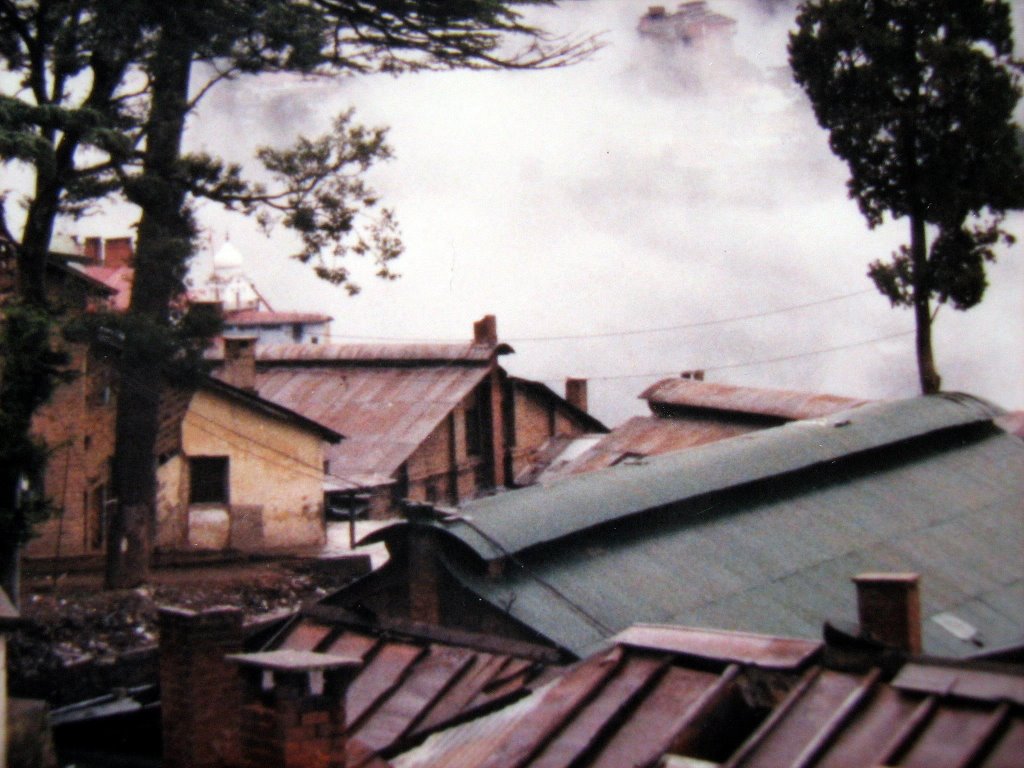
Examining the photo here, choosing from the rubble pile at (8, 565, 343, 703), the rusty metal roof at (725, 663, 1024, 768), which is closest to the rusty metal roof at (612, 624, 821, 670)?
the rusty metal roof at (725, 663, 1024, 768)

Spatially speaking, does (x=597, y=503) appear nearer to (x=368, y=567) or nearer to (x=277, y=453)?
(x=368, y=567)

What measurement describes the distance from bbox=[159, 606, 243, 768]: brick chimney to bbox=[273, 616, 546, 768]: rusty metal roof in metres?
0.84

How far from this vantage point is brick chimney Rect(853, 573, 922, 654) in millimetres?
7438

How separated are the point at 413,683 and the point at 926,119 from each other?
15949mm

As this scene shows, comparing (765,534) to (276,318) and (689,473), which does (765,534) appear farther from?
(276,318)

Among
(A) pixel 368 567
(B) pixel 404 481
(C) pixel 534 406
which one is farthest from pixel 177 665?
(C) pixel 534 406

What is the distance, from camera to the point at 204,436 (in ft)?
87.4

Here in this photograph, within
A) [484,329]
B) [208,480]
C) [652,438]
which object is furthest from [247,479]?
[652,438]

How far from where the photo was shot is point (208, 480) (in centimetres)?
2692

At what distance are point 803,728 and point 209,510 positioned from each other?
2282 cm

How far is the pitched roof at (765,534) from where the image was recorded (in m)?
9.68

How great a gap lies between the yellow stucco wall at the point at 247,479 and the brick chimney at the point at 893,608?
20.8 meters

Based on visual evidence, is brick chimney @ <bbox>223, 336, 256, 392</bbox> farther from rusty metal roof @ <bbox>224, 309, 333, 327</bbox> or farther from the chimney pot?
rusty metal roof @ <bbox>224, 309, 333, 327</bbox>

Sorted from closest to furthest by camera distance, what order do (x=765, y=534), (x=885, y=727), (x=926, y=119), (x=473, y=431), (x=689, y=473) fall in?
(x=885, y=727), (x=765, y=534), (x=689, y=473), (x=926, y=119), (x=473, y=431)
